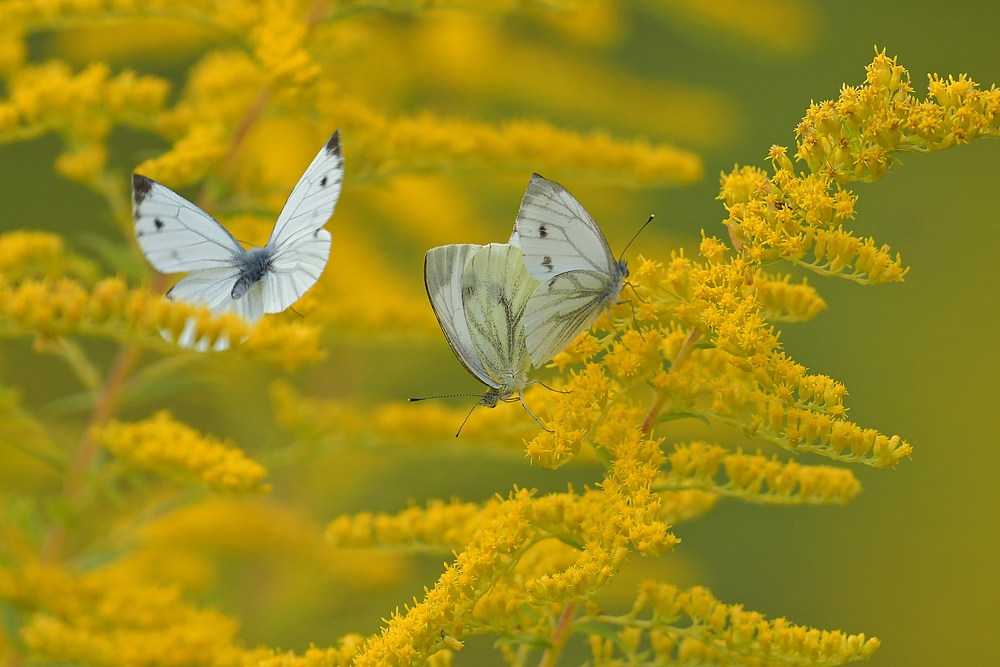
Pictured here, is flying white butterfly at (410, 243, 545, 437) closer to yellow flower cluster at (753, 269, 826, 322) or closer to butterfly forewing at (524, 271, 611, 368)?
butterfly forewing at (524, 271, 611, 368)

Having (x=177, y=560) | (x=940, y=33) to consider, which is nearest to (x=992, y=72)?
(x=940, y=33)

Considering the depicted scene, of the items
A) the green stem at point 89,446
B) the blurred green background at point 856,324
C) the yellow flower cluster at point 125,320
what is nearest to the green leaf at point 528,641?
the yellow flower cluster at point 125,320

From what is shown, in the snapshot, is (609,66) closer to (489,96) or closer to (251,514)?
(489,96)

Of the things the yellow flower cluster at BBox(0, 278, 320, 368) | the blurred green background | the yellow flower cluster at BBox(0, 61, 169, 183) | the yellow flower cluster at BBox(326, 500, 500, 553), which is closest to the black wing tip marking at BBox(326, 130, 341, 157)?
the yellow flower cluster at BBox(0, 278, 320, 368)

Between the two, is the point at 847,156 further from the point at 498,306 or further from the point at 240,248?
the point at 240,248

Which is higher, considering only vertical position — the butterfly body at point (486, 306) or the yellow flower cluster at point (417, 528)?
the butterfly body at point (486, 306)

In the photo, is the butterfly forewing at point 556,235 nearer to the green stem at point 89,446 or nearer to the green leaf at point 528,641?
the green leaf at point 528,641

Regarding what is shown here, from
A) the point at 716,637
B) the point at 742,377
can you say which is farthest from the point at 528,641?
the point at 742,377
